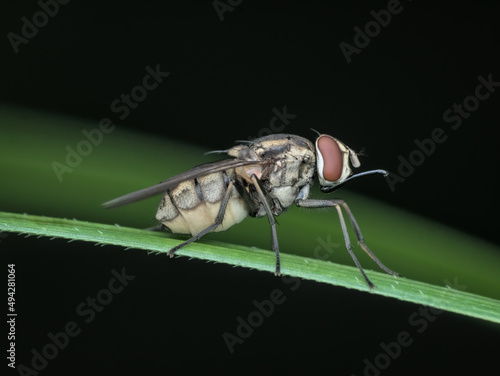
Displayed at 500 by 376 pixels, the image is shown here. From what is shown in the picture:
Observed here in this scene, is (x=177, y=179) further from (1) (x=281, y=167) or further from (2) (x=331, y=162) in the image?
(2) (x=331, y=162)

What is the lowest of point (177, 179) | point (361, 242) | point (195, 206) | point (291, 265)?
point (361, 242)

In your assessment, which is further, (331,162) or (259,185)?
(331,162)

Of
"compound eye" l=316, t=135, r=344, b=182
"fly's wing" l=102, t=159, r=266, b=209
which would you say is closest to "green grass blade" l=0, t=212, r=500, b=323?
"fly's wing" l=102, t=159, r=266, b=209

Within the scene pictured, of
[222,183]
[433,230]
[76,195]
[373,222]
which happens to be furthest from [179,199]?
[433,230]

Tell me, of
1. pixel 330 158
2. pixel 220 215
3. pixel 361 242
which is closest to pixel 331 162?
pixel 330 158

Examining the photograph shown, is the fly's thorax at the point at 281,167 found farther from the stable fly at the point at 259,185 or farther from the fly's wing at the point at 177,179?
the fly's wing at the point at 177,179

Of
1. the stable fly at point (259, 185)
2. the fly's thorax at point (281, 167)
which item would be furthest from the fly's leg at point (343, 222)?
the fly's thorax at point (281, 167)

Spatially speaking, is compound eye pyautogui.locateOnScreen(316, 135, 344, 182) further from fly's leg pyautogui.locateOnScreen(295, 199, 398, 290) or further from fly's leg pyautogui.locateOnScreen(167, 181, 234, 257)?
fly's leg pyautogui.locateOnScreen(167, 181, 234, 257)

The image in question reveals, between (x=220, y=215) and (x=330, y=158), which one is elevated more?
(x=220, y=215)
